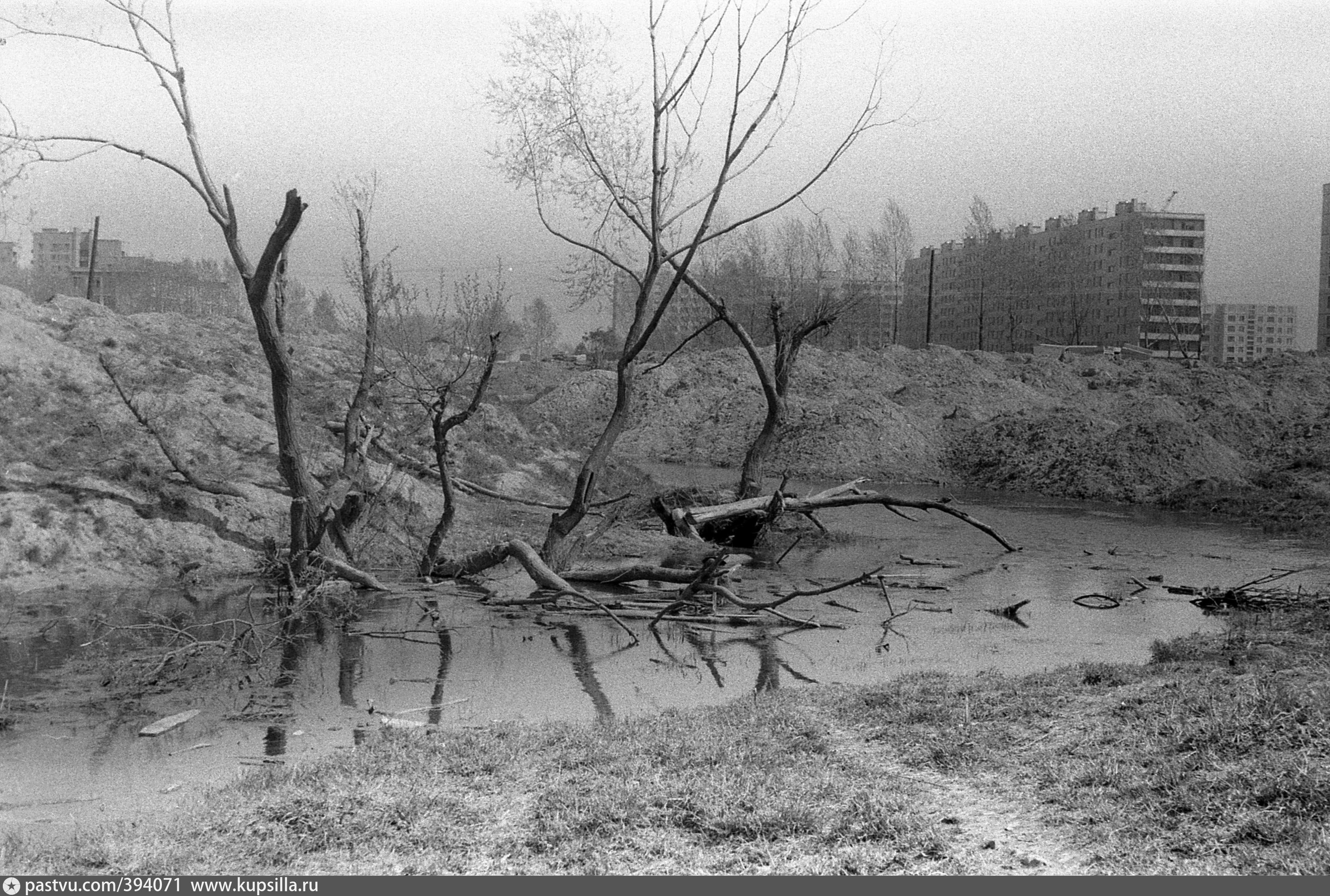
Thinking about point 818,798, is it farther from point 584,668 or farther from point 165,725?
point 584,668

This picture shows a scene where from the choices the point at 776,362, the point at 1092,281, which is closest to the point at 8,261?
the point at 776,362

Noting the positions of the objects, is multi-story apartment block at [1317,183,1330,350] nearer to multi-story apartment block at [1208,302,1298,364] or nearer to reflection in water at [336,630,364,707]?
multi-story apartment block at [1208,302,1298,364]

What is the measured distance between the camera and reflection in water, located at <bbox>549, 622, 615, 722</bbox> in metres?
8.79

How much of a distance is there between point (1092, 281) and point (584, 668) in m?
76.9

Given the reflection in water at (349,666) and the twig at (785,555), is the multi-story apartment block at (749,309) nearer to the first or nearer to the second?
the twig at (785,555)

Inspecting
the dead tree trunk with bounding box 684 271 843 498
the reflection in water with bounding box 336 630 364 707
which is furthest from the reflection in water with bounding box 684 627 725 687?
the dead tree trunk with bounding box 684 271 843 498

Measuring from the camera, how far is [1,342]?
19281mm

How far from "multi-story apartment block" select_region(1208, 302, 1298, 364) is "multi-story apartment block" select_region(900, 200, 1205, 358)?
78.6 ft

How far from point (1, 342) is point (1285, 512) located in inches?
896

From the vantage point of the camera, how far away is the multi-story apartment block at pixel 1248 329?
349ft

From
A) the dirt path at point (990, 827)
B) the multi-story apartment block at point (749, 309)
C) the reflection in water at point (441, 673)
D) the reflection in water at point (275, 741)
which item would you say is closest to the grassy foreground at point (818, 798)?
the dirt path at point (990, 827)

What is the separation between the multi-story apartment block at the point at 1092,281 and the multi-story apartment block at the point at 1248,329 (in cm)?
2395

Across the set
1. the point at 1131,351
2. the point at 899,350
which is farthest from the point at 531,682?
the point at 1131,351

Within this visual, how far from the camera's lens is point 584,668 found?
10.4 metres
